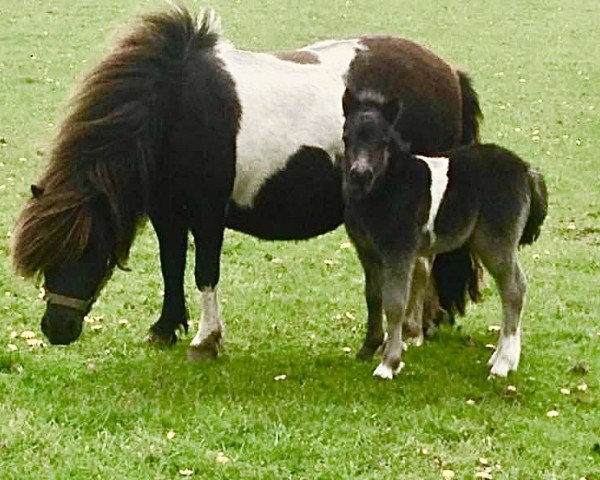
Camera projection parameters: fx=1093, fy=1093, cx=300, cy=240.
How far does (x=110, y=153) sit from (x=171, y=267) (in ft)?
3.57

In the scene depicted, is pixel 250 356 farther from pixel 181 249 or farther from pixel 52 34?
pixel 52 34

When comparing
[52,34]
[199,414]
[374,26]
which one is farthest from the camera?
[374,26]

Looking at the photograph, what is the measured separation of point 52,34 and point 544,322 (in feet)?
61.9

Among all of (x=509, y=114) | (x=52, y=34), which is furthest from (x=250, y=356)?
(x=52, y=34)

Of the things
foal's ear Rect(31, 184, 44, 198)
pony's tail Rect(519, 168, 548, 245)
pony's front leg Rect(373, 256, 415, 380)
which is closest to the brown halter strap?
foal's ear Rect(31, 184, 44, 198)

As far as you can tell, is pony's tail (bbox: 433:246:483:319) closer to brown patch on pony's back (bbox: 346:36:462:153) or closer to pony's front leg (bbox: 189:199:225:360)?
brown patch on pony's back (bbox: 346:36:462:153)

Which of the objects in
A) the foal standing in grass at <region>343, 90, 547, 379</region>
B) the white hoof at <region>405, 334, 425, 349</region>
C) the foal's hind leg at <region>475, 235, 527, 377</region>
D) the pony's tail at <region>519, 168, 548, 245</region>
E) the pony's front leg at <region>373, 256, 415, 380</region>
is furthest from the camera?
the white hoof at <region>405, 334, 425, 349</region>

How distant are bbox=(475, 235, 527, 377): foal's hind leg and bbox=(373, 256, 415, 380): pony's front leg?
601 mm

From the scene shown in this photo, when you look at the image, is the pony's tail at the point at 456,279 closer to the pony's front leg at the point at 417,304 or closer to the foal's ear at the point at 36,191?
the pony's front leg at the point at 417,304

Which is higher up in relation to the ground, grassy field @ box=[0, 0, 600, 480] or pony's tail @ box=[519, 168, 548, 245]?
pony's tail @ box=[519, 168, 548, 245]

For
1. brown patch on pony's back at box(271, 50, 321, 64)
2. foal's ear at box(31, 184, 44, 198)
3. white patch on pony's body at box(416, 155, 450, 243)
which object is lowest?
foal's ear at box(31, 184, 44, 198)

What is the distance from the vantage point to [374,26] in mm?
27141

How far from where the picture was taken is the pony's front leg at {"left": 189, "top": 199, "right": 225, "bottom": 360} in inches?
287

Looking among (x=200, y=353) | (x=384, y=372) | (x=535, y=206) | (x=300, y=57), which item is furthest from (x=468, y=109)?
(x=200, y=353)
